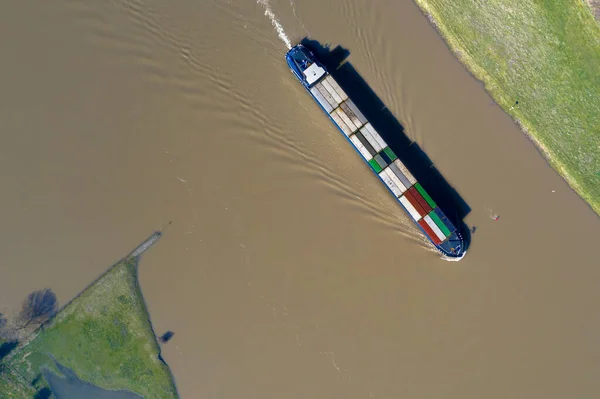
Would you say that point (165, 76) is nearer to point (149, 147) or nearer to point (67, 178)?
point (149, 147)

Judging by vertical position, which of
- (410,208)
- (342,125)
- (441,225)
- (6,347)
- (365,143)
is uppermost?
(6,347)

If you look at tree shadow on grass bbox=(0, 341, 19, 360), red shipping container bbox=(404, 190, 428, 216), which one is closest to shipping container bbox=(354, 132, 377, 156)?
red shipping container bbox=(404, 190, 428, 216)

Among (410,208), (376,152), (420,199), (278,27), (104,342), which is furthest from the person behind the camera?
(104,342)

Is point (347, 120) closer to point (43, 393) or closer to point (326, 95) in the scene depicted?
point (326, 95)

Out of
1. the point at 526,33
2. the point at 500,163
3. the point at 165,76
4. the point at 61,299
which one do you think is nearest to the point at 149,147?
the point at 165,76

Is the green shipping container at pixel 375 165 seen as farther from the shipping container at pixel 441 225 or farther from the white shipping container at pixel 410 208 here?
the shipping container at pixel 441 225

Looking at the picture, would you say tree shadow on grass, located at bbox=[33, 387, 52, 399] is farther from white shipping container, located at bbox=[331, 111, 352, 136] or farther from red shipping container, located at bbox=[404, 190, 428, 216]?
red shipping container, located at bbox=[404, 190, 428, 216]

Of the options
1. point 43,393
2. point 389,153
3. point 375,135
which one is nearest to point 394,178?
point 389,153
